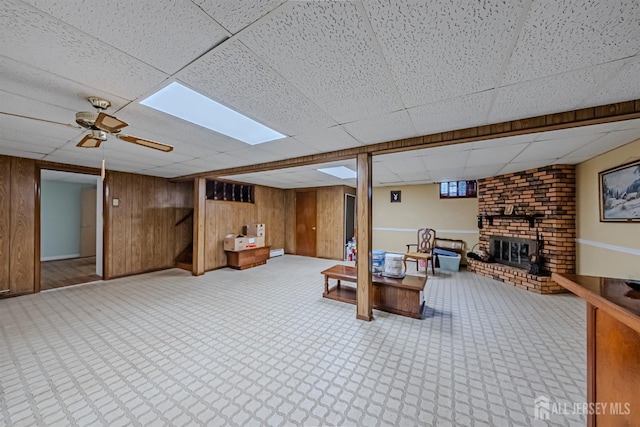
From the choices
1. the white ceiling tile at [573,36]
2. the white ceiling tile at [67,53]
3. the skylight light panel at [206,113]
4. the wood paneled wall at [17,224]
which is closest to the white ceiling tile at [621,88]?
the white ceiling tile at [573,36]

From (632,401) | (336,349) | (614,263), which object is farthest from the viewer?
(614,263)

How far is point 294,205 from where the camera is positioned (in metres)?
7.96

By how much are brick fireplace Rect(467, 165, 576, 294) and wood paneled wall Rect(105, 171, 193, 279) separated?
7.28 meters

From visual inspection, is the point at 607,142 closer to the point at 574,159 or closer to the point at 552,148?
the point at 552,148

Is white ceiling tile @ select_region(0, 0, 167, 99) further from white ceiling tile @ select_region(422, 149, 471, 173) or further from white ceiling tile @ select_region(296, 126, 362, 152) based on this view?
white ceiling tile @ select_region(422, 149, 471, 173)

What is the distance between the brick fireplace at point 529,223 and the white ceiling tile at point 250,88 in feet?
14.3

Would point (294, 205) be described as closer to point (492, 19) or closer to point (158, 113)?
point (158, 113)

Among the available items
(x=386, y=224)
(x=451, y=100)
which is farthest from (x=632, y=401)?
(x=386, y=224)

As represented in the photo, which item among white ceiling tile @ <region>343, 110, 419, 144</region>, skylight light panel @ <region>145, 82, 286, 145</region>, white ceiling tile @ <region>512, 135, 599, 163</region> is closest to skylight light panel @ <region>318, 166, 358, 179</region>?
white ceiling tile @ <region>343, 110, 419, 144</region>

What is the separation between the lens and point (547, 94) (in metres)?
1.71

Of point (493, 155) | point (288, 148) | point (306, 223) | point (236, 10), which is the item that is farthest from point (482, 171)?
point (236, 10)

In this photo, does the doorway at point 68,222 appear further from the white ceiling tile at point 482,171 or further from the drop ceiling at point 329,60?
the white ceiling tile at point 482,171

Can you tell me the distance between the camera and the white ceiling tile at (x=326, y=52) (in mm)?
1049

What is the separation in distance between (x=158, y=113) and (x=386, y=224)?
246 inches
